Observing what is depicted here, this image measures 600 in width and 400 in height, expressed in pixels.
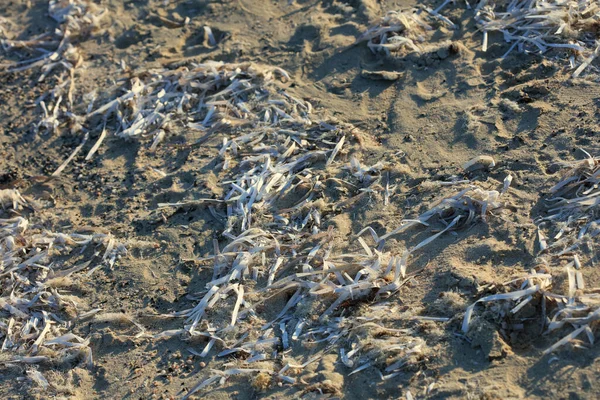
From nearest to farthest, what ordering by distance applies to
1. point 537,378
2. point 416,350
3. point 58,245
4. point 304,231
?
point 537,378 → point 416,350 → point 304,231 → point 58,245

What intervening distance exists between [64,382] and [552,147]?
9.52 feet

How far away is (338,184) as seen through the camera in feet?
13.7

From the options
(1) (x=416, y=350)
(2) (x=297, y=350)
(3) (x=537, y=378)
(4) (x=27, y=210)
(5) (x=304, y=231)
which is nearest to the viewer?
(3) (x=537, y=378)

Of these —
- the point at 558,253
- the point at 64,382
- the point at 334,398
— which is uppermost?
the point at 558,253

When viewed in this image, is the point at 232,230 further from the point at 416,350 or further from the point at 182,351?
the point at 416,350

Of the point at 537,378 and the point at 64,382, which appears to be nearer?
the point at 537,378

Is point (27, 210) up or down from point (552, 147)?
down

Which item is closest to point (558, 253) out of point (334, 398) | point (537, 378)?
point (537, 378)

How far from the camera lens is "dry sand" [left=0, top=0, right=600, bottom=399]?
3191 mm

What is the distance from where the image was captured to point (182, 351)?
357cm

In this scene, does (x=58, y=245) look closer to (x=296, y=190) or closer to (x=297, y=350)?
(x=296, y=190)

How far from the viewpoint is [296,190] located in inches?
166

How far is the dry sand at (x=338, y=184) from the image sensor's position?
10.5 feet

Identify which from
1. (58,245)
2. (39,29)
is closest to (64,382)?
(58,245)
